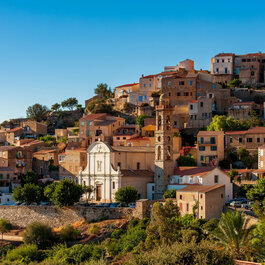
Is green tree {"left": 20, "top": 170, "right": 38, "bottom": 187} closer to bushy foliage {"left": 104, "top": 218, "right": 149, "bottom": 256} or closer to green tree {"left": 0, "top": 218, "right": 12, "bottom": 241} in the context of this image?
green tree {"left": 0, "top": 218, "right": 12, "bottom": 241}

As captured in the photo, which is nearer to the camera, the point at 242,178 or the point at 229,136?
the point at 242,178

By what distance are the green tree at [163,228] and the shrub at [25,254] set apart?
518 inches

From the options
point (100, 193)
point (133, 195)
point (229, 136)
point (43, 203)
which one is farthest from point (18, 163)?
point (229, 136)

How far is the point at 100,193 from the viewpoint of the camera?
216 feet

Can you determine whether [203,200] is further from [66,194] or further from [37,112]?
[37,112]

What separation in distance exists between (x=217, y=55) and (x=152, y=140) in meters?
34.8

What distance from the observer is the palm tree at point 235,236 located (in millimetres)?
42069

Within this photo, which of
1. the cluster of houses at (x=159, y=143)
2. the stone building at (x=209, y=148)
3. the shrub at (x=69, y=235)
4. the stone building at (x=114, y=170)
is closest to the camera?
the shrub at (x=69, y=235)

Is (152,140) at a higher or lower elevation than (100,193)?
higher

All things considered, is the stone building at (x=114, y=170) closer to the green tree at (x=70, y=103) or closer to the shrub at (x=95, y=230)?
the shrub at (x=95, y=230)

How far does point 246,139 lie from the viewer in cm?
7081

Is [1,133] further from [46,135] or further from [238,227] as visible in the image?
[238,227]

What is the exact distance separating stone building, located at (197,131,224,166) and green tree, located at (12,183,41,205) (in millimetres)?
22397

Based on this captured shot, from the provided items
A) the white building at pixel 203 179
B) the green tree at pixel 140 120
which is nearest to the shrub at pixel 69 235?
the white building at pixel 203 179
